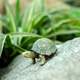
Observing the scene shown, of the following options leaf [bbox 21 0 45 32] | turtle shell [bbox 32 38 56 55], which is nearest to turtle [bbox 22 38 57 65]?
turtle shell [bbox 32 38 56 55]

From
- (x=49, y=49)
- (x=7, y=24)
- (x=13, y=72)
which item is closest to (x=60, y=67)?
(x=49, y=49)

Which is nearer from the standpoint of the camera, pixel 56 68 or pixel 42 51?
pixel 56 68

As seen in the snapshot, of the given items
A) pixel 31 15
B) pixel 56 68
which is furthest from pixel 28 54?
pixel 31 15

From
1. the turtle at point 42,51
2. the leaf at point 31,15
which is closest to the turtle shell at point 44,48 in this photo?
the turtle at point 42,51

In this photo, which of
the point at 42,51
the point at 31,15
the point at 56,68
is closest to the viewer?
the point at 56,68

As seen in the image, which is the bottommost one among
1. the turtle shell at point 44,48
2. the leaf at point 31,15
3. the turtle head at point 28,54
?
the leaf at point 31,15

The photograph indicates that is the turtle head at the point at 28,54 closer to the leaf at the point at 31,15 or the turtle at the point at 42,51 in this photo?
the turtle at the point at 42,51

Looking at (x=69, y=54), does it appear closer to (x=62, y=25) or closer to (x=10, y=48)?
(x=10, y=48)

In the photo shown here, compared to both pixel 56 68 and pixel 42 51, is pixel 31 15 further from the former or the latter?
pixel 56 68

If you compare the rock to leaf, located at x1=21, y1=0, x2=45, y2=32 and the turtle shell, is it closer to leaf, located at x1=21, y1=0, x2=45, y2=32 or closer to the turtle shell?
the turtle shell
